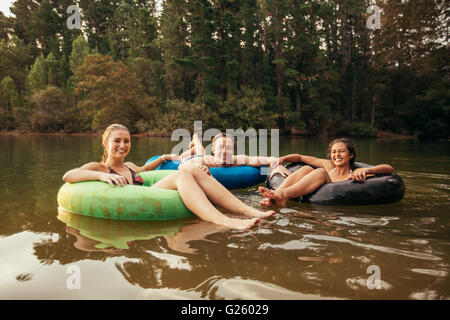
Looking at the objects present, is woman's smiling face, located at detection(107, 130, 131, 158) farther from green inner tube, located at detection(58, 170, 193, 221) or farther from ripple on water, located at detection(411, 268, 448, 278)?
ripple on water, located at detection(411, 268, 448, 278)

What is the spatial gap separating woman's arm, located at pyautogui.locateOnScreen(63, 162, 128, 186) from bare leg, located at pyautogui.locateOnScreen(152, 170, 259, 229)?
539 millimetres

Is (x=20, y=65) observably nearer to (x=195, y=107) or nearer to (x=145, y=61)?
(x=145, y=61)

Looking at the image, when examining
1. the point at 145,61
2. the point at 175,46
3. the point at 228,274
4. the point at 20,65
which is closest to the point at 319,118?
the point at 175,46

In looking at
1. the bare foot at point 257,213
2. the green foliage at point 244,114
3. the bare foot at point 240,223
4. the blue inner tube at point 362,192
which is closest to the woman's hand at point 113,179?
the bare foot at point 240,223

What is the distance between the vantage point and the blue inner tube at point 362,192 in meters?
3.59

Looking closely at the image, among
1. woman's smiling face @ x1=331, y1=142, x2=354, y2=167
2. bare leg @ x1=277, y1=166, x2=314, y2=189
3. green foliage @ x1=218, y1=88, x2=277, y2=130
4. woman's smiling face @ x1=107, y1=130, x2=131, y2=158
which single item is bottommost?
bare leg @ x1=277, y1=166, x2=314, y2=189

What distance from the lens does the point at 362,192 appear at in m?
3.59

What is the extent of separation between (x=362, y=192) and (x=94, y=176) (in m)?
2.86

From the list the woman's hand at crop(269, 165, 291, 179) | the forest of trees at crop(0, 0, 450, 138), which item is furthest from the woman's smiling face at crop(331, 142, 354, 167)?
the forest of trees at crop(0, 0, 450, 138)

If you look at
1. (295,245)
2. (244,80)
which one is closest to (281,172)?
(295,245)

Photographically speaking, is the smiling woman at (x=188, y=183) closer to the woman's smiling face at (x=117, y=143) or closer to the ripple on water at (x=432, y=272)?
the woman's smiling face at (x=117, y=143)

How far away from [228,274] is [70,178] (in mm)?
2109

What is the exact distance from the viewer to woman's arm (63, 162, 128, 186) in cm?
309

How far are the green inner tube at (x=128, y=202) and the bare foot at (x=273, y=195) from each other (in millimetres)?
792
